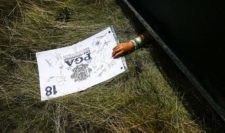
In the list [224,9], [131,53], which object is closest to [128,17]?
[131,53]

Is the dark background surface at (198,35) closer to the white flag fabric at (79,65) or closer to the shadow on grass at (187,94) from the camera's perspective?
the shadow on grass at (187,94)

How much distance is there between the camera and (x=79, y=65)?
6.02 feet

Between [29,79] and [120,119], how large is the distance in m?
0.56

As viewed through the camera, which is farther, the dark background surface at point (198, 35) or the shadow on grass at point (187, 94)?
the shadow on grass at point (187, 94)

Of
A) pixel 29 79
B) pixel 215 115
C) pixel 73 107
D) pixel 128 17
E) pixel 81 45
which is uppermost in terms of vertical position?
pixel 128 17

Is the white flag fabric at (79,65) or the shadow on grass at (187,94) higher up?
the white flag fabric at (79,65)

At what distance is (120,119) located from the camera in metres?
1.56

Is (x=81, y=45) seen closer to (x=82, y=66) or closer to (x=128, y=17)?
(x=82, y=66)

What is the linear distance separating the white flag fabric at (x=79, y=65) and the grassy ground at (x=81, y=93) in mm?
40

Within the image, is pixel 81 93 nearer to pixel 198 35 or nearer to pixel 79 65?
pixel 79 65

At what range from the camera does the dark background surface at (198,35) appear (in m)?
1.25

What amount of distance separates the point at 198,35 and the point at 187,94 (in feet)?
1.16

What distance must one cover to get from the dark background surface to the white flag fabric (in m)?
0.31

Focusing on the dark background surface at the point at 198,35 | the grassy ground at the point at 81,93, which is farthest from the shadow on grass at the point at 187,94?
the dark background surface at the point at 198,35
